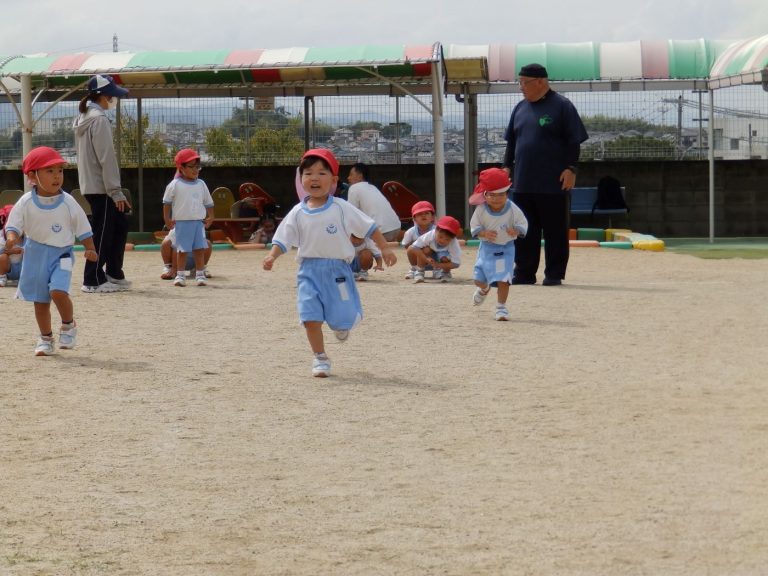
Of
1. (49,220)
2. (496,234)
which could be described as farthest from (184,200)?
(49,220)

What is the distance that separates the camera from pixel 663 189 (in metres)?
24.8

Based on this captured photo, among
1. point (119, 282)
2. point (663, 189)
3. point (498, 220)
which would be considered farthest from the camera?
point (663, 189)

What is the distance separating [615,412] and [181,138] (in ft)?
62.4

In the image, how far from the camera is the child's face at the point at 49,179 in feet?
31.2

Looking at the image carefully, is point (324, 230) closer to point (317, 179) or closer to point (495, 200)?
point (317, 179)

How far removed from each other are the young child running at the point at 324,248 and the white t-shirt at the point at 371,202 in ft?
24.4

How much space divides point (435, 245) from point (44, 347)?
6069 mm

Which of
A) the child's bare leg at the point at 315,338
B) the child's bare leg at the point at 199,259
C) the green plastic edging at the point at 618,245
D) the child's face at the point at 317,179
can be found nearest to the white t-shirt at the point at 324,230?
the child's face at the point at 317,179

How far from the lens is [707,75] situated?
21562 mm

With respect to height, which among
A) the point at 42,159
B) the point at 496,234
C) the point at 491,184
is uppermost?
the point at 42,159

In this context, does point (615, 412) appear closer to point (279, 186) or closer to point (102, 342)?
point (102, 342)

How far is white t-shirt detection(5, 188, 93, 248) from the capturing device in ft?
30.7

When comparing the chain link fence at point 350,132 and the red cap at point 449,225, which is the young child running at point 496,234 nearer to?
the red cap at point 449,225

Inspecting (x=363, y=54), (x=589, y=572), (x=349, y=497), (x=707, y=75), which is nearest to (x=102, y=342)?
(x=349, y=497)
